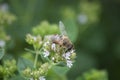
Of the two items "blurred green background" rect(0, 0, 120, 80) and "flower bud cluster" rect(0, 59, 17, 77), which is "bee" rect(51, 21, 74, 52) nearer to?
"flower bud cluster" rect(0, 59, 17, 77)

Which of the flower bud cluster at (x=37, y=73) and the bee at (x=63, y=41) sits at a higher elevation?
the bee at (x=63, y=41)

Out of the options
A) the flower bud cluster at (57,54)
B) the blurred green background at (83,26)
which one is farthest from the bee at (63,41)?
the blurred green background at (83,26)

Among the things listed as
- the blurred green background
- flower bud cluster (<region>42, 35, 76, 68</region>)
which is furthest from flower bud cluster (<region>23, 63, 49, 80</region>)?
the blurred green background

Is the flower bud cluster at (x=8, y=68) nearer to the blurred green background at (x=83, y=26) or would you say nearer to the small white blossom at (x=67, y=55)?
the small white blossom at (x=67, y=55)

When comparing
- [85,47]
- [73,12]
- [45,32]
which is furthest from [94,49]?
[45,32]

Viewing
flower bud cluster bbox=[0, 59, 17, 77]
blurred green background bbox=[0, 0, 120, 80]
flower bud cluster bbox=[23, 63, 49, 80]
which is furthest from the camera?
blurred green background bbox=[0, 0, 120, 80]

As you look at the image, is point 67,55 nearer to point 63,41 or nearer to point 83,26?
point 63,41

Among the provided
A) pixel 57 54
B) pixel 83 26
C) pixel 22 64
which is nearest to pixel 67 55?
pixel 57 54

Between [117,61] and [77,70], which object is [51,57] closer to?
[77,70]

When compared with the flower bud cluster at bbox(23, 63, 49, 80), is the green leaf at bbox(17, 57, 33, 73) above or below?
above
